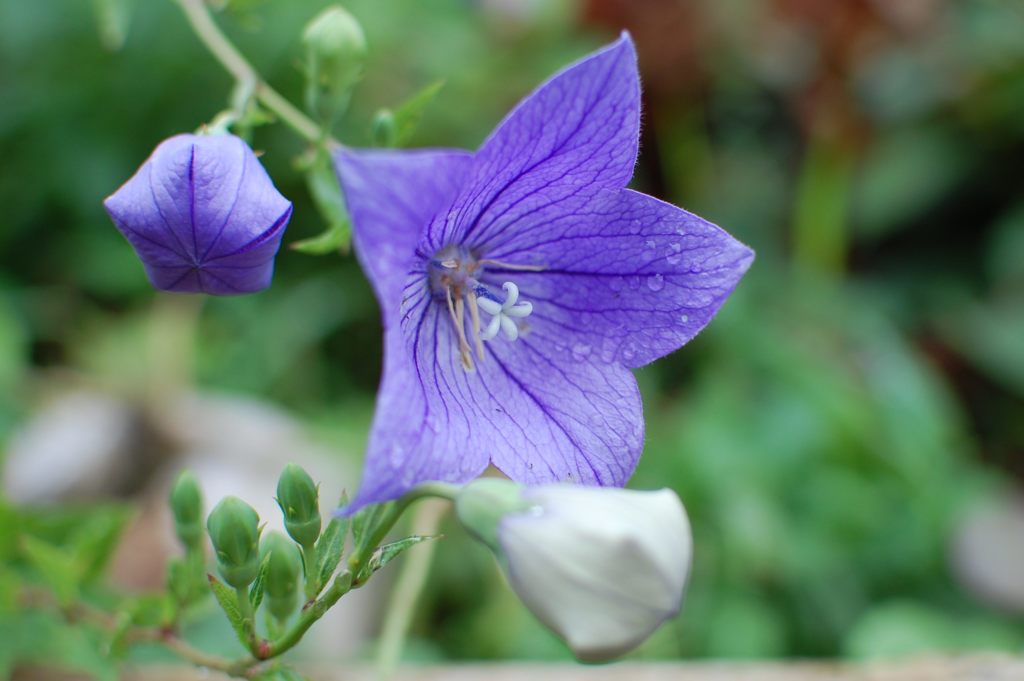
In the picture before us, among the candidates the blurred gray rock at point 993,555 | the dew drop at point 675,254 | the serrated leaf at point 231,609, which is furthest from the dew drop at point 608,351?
the blurred gray rock at point 993,555

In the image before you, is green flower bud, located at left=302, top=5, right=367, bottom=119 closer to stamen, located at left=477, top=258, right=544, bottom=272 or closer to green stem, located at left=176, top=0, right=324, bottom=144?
green stem, located at left=176, top=0, right=324, bottom=144

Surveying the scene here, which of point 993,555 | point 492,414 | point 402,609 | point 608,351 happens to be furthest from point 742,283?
point 492,414

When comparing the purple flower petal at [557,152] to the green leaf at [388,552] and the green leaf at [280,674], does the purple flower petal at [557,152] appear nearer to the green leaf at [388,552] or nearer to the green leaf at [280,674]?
the green leaf at [388,552]

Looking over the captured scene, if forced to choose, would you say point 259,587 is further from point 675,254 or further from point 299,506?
point 675,254

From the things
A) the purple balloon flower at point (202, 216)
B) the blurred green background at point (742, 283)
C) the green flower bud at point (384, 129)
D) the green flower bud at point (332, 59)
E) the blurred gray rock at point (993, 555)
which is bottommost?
the blurred gray rock at point (993, 555)

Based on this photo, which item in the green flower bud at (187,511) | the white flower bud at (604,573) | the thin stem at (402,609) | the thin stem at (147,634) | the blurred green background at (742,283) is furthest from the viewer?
the blurred green background at (742,283)

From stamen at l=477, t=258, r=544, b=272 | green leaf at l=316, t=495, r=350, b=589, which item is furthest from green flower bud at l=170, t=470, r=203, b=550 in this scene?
stamen at l=477, t=258, r=544, b=272

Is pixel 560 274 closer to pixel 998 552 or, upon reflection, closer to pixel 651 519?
pixel 651 519
